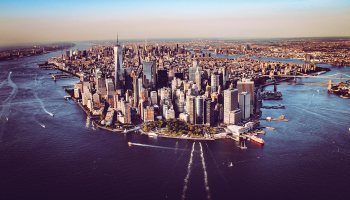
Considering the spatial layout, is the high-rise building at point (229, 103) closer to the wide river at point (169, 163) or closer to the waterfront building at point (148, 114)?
the wide river at point (169, 163)

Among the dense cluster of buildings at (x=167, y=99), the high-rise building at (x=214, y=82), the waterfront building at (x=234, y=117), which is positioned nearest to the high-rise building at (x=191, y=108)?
the dense cluster of buildings at (x=167, y=99)

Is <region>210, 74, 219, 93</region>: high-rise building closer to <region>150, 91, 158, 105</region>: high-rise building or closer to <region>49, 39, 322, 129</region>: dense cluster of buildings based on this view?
<region>49, 39, 322, 129</region>: dense cluster of buildings

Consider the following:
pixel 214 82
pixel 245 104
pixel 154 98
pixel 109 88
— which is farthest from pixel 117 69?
pixel 245 104

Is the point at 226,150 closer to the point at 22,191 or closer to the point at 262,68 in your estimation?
the point at 22,191

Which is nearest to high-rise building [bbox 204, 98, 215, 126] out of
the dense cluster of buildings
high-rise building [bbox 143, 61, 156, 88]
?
the dense cluster of buildings

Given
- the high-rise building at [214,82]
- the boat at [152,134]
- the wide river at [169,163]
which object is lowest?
the wide river at [169,163]

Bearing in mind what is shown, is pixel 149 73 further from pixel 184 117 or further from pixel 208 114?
pixel 208 114

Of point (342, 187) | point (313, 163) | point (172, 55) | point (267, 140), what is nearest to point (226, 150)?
point (267, 140)
